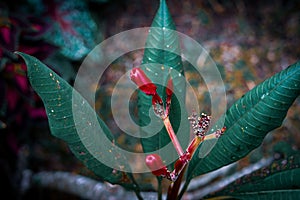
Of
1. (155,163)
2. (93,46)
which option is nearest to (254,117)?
(155,163)

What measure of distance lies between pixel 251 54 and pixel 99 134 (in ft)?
3.68

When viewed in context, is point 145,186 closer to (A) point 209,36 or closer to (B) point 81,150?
(B) point 81,150

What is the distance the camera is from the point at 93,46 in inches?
54.5

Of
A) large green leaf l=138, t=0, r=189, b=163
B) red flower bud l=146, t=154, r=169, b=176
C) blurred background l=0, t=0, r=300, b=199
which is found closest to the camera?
red flower bud l=146, t=154, r=169, b=176

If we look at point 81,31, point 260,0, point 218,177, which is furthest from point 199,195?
point 260,0

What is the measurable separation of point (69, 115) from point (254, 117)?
34 centimetres

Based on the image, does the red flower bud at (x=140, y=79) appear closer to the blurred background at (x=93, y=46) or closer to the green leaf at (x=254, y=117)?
the green leaf at (x=254, y=117)

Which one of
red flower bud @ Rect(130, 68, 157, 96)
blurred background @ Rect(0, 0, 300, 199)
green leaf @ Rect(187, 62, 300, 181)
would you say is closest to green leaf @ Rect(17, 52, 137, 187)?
red flower bud @ Rect(130, 68, 157, 96)

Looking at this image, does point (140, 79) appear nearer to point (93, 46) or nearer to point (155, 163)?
point (155, 163)

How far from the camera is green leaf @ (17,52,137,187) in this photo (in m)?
0.59

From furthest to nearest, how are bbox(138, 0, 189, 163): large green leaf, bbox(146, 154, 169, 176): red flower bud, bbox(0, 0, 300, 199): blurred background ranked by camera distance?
bbox(0, 0, 300, 199): blurred background → bbox(138, 0, 189, 163): large green leaf → bbox(146, 154, 169, 176): red flower bud

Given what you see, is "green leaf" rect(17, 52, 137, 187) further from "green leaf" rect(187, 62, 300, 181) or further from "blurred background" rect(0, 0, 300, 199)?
"blurred background" rect(0, 0, 300, 199)

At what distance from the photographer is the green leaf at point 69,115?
0.59 m

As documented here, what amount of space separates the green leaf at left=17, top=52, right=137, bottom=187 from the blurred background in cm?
42
